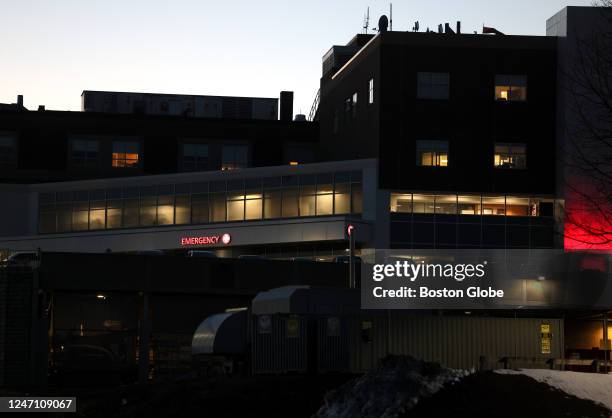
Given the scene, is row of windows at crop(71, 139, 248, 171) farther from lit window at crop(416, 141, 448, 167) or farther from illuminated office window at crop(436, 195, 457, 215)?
illuminated office window at crop(436, 195, 457, 215)

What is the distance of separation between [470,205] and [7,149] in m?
49.1

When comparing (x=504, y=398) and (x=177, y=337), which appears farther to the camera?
(x=177, y=337)

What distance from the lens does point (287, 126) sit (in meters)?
116

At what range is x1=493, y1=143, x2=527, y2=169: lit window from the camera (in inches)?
3406

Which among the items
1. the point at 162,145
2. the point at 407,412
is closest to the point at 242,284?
the point at 407,412

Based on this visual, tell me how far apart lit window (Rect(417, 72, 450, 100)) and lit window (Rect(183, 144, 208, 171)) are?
31.9 m

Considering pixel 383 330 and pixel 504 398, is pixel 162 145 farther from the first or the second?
pixel 504 398

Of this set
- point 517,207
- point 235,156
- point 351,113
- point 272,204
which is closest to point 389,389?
point 517,207

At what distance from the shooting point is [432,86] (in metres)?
86.9

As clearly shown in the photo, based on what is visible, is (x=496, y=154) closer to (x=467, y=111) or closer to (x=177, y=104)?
(x=467, y=111)

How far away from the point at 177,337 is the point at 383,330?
29149 mm

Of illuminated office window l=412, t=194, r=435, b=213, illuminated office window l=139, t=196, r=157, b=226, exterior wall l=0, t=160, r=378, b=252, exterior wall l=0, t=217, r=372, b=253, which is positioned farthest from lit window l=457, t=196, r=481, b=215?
illuminated office window l=139, t=196, r=157, b=226

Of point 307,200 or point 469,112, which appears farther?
point 307,200

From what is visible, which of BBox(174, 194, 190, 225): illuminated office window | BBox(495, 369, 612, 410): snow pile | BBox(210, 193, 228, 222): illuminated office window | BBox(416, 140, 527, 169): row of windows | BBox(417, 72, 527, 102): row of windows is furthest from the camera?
BBox(174, 194, 190, 225): illuminated office window
